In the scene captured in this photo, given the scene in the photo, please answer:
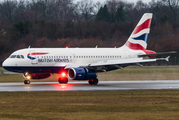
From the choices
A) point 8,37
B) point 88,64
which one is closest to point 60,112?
point 88,64

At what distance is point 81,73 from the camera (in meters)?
35.9

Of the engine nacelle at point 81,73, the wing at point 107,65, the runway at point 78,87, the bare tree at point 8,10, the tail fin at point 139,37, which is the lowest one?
the runway at point 78,87

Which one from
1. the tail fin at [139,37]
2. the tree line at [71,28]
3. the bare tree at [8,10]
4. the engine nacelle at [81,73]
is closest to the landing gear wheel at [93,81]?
the engine nacelle at [81,73]

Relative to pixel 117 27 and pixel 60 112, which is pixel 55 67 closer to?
pixel 60 112

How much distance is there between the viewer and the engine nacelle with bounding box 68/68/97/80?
117 feet

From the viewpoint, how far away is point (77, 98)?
81.3 feet

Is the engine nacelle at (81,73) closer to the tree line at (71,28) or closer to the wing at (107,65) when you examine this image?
the wing at (107,65)

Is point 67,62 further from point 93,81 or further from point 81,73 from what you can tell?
point 81,73

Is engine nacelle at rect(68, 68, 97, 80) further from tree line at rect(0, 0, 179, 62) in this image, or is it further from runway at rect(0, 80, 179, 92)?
tree line at rect(0, 0, 179, 62)

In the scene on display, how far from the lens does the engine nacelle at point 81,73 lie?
35688 millimetres

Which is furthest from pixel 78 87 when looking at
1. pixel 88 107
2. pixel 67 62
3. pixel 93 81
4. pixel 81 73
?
pixel 88 107

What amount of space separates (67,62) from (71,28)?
57.0 m

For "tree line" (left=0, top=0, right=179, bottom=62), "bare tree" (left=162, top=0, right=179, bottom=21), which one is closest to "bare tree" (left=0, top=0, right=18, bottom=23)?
"tree line" (left=0, top=0, right=179, bottom=62)

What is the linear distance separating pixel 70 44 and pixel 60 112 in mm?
60412
